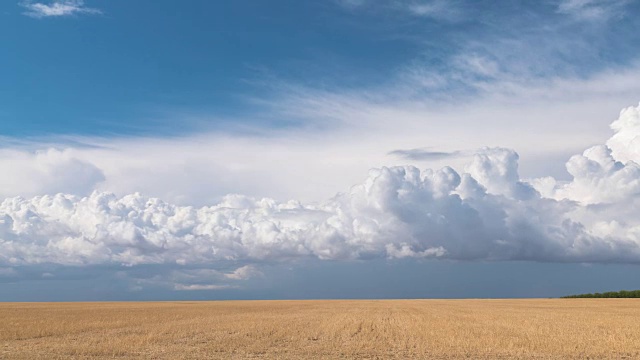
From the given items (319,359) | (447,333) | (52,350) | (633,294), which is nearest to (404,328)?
(447,333)

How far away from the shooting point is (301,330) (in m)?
49.9

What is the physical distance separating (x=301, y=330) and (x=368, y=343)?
12.0 meters

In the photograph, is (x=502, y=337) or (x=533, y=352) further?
(x=502, y=337)

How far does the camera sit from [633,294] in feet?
626

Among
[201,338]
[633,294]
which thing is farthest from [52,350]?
[633,294]

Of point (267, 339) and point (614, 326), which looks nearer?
point (267, 339)

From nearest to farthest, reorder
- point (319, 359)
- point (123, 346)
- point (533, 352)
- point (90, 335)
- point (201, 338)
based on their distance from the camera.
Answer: point (319, 359), point (533, 352), point (123, 346), point (201, 338), point (90, 335)

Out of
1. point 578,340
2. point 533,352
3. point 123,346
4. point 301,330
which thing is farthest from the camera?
point 301,330

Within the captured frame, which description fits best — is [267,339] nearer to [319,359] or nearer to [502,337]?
[319,359]

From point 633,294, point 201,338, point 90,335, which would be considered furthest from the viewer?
point 633,294

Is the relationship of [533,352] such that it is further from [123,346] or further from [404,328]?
[123,346]

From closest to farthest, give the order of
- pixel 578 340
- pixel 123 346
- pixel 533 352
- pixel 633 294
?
pixel 533 352 < pixel 123 346 < pixel 578 340 < pixel 633 294

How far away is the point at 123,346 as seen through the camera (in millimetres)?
37688

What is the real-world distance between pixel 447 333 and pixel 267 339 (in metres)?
13.0
